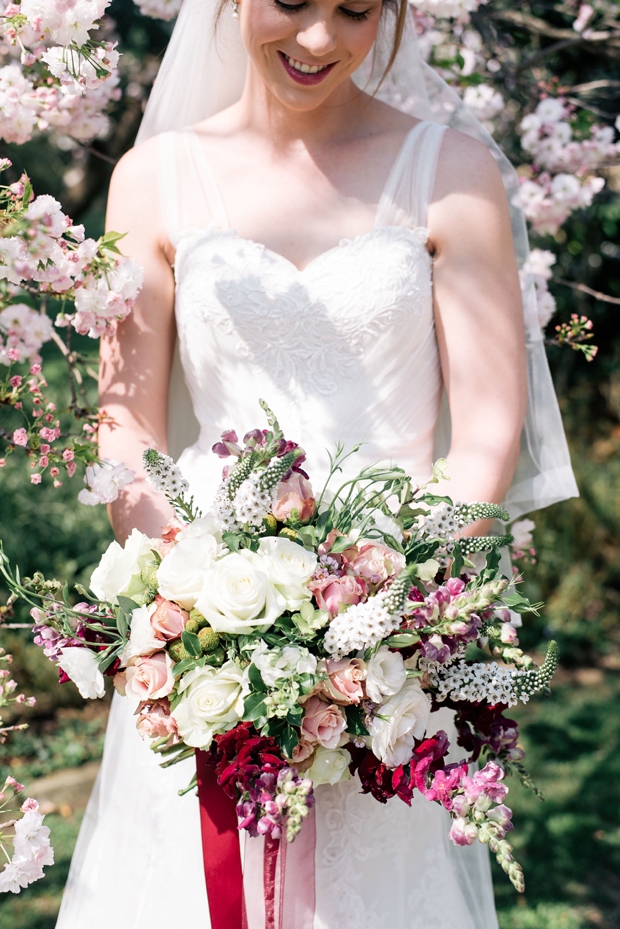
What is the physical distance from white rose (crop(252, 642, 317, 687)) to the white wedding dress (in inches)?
23.2

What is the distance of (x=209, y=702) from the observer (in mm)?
1433

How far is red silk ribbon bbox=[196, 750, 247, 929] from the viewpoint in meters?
1.62

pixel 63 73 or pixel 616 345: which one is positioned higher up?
→ pixel 63 73

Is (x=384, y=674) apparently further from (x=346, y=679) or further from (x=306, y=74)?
(x=306, y=74)

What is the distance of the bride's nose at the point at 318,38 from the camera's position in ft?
6.07

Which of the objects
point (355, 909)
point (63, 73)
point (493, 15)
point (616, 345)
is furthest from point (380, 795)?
point (616, 345)

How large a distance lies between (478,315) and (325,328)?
33cm

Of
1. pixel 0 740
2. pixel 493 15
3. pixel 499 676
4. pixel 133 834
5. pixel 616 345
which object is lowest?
pixel 616 345

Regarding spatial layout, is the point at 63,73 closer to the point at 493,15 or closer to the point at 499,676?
the point at 499,676

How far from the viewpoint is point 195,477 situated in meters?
2.10

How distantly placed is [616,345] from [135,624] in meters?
6.21

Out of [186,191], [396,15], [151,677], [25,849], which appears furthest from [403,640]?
[396,15]

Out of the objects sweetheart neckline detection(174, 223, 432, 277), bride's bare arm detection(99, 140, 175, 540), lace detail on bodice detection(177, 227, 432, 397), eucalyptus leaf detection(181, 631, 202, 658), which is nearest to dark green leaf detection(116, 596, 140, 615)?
eucalyptus leaf detection(181, 631, 202, 658)

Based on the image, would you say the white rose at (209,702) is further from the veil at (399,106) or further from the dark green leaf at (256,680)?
the veil at (399,106)
